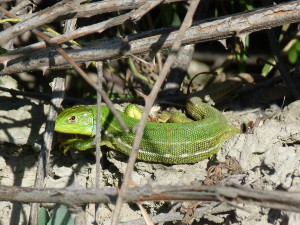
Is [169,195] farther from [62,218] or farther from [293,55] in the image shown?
[293,55]

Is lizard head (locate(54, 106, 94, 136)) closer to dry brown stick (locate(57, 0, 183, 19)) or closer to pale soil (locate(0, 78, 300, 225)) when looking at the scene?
pale soil (locate(0, 78, 300, 225))

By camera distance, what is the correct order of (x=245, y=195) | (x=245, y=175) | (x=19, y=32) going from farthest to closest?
(x=245, y=175) → (x=19, y=32) → (x=245, y=195)

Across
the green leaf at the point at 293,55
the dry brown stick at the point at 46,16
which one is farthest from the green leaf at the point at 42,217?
the green leaf at the point at 293,55

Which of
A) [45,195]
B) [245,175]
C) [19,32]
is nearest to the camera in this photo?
[45,195]

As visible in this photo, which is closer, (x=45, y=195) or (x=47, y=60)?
(x=45, y=195)

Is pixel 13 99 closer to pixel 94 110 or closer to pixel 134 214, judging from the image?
pixel 94 110

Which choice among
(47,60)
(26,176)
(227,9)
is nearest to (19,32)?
(47,60)
